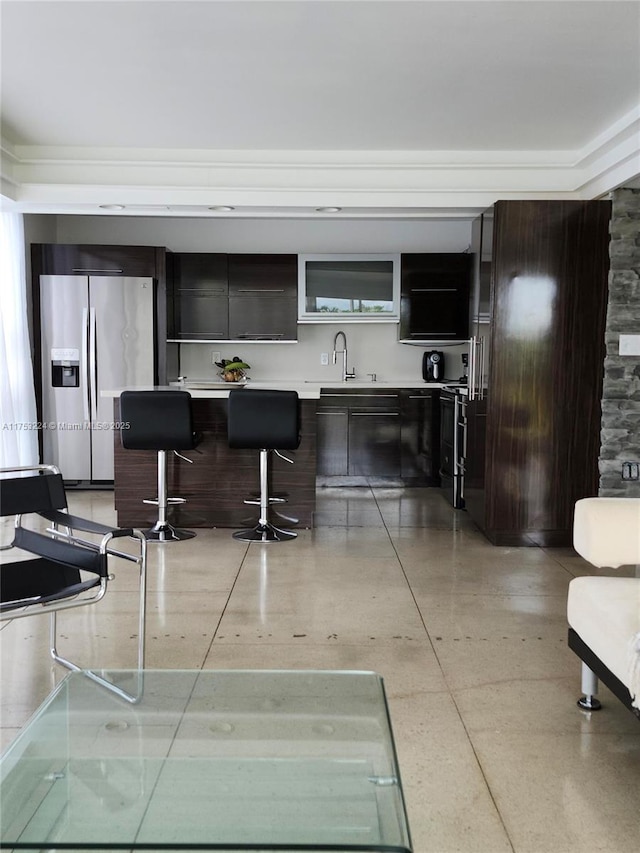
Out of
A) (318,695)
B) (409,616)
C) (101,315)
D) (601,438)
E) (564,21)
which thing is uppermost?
(564,21)

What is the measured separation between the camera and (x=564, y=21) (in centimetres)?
329

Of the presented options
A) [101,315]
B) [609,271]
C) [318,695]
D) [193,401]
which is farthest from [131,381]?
[318,695]

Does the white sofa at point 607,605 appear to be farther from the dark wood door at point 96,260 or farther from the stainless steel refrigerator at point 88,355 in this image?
the dark wood door at point 96,260

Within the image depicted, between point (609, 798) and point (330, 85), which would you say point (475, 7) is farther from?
point (609, 798)

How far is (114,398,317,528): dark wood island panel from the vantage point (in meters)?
5.44

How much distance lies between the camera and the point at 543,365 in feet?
16.4

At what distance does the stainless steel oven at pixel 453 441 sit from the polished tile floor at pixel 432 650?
781 mm

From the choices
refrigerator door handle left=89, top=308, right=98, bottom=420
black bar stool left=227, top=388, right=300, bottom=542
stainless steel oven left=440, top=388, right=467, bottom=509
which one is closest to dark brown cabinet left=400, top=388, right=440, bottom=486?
stainless steel oven left=440, top=388, right=467, bottom=509

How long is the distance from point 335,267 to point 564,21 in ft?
13.9

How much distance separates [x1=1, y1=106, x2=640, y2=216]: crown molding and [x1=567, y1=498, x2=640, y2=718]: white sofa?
3.15 metres

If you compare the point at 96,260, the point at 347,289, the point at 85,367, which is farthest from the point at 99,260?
the point at 347,289

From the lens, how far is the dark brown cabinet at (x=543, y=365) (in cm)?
493

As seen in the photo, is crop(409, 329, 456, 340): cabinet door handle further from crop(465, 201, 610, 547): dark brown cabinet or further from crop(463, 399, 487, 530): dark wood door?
crop(465, 201, 610, 547): dark brown cabinet

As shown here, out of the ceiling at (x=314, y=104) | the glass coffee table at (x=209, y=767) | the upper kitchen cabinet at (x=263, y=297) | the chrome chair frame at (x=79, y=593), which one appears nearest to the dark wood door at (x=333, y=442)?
the upper kitchen cabinet at (x=263, y=297)
